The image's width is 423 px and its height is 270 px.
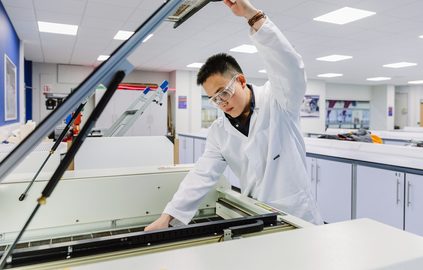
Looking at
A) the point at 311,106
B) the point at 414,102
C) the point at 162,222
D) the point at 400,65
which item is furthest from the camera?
the point at 414,102

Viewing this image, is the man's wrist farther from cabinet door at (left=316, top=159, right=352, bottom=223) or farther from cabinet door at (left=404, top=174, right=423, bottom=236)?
cabinet door at (left=316, top=159, right=352, bottom=223)

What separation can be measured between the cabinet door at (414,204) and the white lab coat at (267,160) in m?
1.36

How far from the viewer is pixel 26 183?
4.03 feet

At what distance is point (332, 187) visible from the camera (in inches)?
127

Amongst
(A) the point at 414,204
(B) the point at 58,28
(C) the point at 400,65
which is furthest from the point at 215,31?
(C) the point at 400,65

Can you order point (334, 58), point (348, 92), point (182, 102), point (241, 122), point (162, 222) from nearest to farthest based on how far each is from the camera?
point (162, 222)
point (241, 122)
point (334, 58)
point (182, 102)
point (348, 92)

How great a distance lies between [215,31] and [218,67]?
4.26m

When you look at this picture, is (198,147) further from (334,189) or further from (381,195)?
(381,195)

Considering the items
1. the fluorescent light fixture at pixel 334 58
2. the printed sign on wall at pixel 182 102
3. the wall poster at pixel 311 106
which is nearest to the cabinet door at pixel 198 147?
the printed sign on wall at pixel 182 102

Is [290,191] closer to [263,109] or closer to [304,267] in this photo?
[263,109]

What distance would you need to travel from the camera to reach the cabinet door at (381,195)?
2582 millimetres

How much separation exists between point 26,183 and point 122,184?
36 cm

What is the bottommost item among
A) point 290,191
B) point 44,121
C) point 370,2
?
point 290,191

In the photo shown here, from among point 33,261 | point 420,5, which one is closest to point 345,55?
point 420,5
